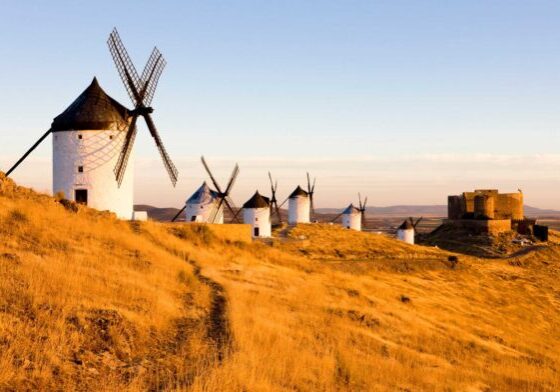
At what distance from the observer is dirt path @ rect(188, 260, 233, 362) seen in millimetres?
8658

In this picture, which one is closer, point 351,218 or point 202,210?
point 202,210

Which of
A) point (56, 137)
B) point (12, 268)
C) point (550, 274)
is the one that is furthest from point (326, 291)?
point (550, 274)

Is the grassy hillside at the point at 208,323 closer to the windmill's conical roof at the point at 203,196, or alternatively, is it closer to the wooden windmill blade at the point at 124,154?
the wooden windmill blade at the point at 124,154

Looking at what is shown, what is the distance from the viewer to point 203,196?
4028cm

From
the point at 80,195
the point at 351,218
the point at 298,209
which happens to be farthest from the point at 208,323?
the point at 351,218

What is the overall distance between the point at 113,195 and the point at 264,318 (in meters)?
16.2

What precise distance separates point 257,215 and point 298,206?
508 inches

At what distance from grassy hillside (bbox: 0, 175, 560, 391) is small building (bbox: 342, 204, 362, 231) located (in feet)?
124

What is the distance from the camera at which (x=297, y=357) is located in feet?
29.5

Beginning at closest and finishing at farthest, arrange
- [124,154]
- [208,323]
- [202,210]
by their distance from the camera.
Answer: [208,323]
[124,154]
[202,210]

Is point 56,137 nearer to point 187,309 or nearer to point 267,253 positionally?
point 267,253

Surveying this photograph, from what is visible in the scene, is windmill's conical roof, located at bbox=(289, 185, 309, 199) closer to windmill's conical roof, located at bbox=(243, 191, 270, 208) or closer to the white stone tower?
windmill's conical roof, located at bbox=(243, 191, 270, 208)

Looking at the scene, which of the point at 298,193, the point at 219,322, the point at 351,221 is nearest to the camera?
the point at 219,322

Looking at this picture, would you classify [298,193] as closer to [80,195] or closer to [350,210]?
[350,210]
